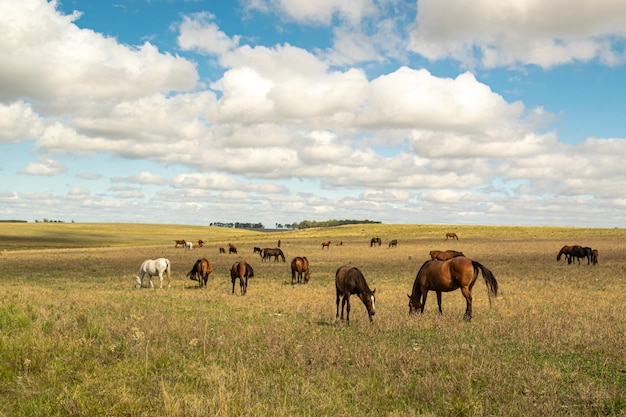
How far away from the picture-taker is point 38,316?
12.8 metres

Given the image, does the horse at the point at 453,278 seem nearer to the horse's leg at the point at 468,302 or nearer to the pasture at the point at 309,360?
the horse's leg at the point at 468,302

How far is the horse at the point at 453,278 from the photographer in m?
13.6


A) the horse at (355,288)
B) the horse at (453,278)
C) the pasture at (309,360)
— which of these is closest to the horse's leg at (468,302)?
the horse at (453,278)

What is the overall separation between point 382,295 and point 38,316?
502 inches

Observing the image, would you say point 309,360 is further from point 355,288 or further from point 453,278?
point 453,278

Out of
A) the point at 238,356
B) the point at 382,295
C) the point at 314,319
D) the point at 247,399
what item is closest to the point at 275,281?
the point at 382,295

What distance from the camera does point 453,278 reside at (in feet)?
45.6

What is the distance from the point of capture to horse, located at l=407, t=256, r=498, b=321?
13641 millimetres

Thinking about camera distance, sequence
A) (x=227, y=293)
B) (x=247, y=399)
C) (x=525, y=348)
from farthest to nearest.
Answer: (x=227, y=293) → (x=525, y=348) → (x=247, y=399)

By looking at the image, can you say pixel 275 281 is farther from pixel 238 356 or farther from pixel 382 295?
pixel 238 356

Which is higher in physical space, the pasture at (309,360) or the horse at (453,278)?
the horse at (453,278)

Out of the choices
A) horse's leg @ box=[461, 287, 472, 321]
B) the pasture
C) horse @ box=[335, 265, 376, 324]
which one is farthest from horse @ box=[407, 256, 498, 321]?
horse @ box=[335, 265, 376, 324]

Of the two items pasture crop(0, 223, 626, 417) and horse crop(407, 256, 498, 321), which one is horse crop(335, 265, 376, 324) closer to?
pasture crop(0, 223, 626, 417)

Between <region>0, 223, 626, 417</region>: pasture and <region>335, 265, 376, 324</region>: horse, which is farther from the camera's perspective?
<region>335, 265, 376, 324</region>: horse
